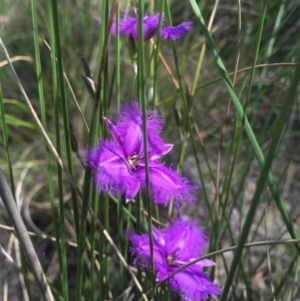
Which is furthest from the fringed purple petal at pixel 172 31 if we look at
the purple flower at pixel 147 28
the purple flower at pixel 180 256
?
the purple flower at pixel 180 256

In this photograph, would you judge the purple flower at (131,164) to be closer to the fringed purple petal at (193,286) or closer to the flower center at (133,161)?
the flower center at (133,161)

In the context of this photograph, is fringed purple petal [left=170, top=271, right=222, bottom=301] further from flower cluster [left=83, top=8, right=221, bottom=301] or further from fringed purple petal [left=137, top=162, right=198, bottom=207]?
fringed purple petal [left=137, top=162, right=198, bottom=207]

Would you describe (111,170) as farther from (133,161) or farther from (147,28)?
(147,28)

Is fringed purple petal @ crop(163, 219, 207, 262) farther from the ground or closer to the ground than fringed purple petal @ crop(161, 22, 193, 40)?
closer to the ground

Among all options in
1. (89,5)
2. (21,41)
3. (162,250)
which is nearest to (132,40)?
(162,250)

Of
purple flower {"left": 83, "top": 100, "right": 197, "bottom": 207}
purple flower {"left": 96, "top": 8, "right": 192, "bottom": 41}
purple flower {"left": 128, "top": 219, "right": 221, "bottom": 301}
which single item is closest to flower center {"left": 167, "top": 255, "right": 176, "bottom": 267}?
purple flower {"left": 128, "top": 219, "right": 221, "bottom": 301}

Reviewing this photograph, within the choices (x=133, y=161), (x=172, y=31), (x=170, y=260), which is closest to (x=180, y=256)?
(x=170, y=260)
